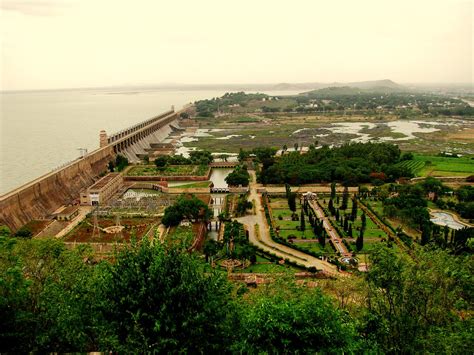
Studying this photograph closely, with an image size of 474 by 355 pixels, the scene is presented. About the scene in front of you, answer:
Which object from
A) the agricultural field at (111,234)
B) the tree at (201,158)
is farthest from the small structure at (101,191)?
the tree at (201,158)

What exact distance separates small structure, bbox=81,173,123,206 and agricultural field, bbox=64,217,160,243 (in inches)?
143

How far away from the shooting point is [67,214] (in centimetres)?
2612

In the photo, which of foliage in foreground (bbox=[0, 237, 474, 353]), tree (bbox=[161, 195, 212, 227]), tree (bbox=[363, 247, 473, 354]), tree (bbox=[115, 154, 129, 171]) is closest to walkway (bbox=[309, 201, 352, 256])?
tree (bbox=[161, 195, 212, 227])

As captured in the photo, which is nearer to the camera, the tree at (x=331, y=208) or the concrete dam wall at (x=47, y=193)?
the concrete dam wall at (x=47, y=193)

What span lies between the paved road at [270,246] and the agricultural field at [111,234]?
5.28 metres

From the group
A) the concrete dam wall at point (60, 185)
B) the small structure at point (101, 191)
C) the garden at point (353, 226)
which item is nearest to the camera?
the garden at point (353, 226)

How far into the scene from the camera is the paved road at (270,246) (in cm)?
1954

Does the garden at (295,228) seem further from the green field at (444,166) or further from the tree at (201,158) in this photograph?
the green field at (444,166)

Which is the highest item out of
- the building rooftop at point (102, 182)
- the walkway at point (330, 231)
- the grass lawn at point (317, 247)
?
the building rooftop at point (102, 182)

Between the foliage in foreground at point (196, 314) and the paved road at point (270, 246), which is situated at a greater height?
the foliage in foreground at point (196, 314)

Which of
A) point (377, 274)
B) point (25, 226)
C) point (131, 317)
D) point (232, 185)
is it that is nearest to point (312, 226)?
point (232, 185)

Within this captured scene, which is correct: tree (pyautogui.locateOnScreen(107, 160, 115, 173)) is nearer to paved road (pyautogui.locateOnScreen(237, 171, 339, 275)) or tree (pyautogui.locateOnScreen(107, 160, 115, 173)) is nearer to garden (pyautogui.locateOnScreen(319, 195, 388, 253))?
paved road (pyautogui.locateOnScreen(237, 171, 339, 275))

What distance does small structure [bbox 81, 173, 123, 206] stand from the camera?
28.9m

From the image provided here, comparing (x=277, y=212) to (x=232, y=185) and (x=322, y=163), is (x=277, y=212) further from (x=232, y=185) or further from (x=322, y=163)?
(x=322, y=163)
